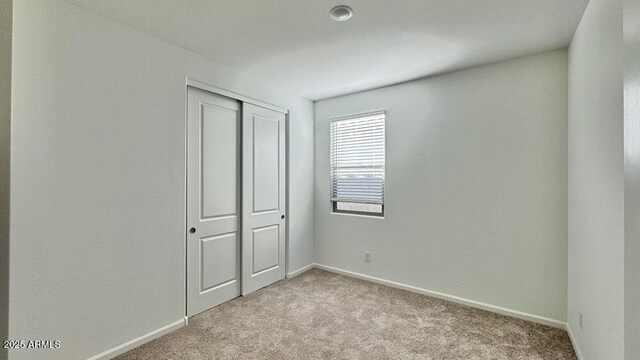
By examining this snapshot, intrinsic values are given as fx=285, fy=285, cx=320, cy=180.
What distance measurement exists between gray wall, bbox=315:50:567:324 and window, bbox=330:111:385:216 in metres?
0.14

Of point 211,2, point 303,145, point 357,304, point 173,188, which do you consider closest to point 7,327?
point 173,188

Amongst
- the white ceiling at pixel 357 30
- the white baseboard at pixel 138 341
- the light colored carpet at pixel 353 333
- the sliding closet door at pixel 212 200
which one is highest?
the white ceiling at pixel 357 30

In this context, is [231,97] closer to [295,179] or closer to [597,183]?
[295,179]

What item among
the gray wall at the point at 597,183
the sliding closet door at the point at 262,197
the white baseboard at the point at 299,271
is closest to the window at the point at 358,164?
the sliding closet door at the point at 262,197

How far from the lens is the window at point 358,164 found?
12.0ft

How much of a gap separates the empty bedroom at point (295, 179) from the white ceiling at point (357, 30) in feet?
0.06

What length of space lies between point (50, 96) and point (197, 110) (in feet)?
3.57

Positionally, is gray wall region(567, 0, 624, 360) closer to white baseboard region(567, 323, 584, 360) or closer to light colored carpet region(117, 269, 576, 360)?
white baseboard region(567, 323, 584, 360)

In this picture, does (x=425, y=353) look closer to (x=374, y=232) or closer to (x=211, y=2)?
(x=374, y=232)

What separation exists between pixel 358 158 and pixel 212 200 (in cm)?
192

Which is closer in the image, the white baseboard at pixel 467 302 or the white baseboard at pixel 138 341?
the white baseboard at pixel 138 341

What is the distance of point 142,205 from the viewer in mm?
2311

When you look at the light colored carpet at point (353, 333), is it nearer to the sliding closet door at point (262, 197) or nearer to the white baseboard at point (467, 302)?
the white baseboard at point (467, 302)

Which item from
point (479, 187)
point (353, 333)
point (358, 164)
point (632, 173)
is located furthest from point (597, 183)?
point (358, 164)
